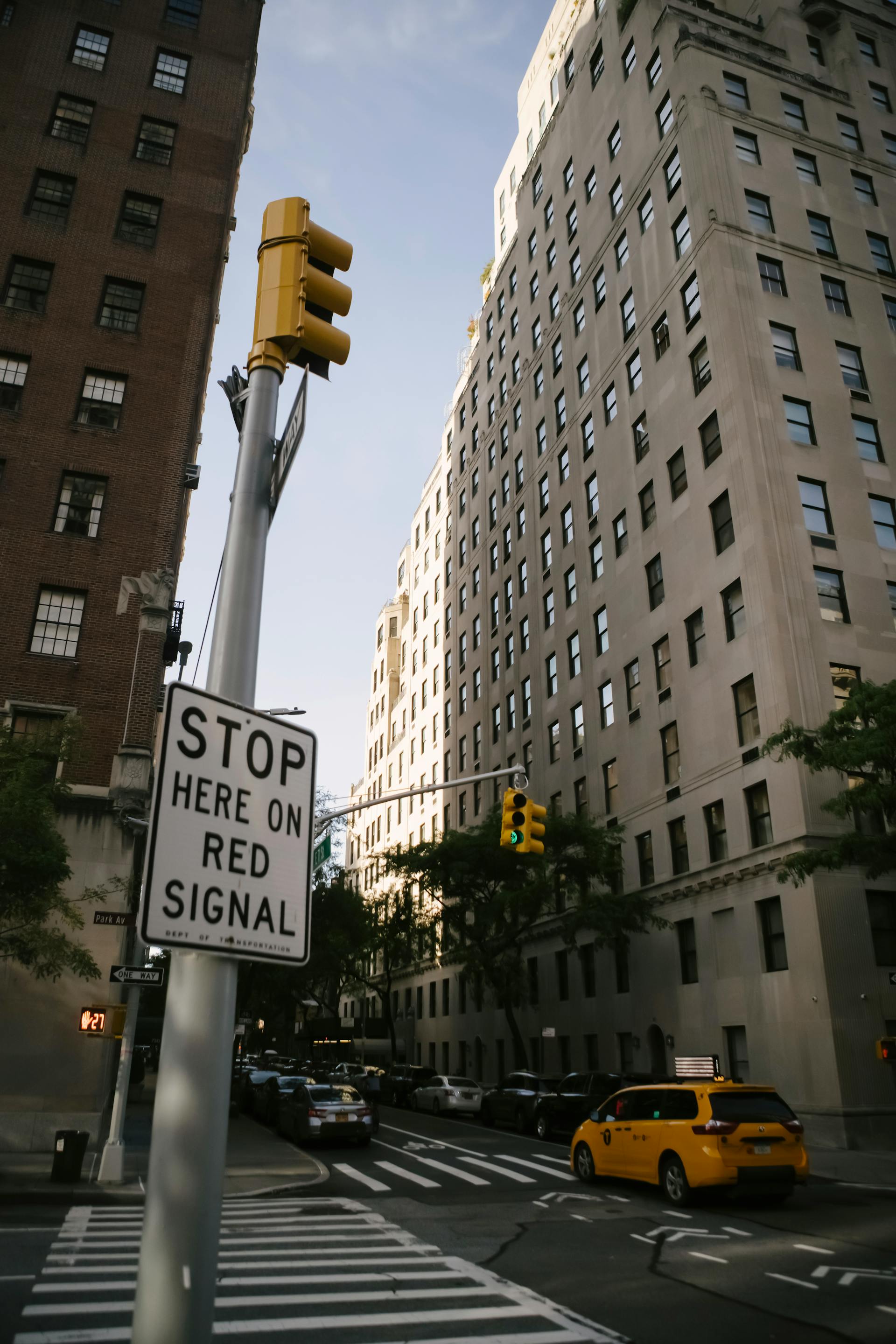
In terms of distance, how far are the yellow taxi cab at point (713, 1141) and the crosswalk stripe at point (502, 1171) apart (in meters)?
2.55

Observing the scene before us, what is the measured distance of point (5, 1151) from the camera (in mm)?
20234

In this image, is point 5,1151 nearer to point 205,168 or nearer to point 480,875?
point 480,875

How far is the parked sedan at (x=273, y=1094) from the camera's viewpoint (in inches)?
1187

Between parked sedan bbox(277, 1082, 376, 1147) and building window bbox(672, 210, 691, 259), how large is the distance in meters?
32.4

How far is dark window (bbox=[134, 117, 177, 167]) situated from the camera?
104ft

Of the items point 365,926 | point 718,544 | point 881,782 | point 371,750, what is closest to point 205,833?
point 881,782

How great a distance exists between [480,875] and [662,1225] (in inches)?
961

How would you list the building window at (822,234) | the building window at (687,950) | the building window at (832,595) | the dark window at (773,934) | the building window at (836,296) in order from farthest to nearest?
the building window at (822,234)
the building window at (836,296)
the building window at (687,950)
the building window at (832,595)
the dark window at (773,934)

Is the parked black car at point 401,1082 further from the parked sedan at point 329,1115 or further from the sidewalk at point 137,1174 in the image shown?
the sidewalk at point 137,1174

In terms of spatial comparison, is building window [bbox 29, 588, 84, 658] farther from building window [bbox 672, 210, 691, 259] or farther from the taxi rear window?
building window [bbox 672, 210, 691, 259]

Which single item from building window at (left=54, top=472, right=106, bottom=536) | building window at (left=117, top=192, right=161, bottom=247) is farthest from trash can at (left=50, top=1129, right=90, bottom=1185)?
building window at (left=117, top=192, right=161, bottom=247)

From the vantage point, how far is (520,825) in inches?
592

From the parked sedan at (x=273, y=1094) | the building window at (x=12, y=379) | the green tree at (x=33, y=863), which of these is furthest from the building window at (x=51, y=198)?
the parked sedan at (x=273, y=1094)

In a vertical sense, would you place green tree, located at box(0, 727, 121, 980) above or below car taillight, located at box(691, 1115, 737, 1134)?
above
